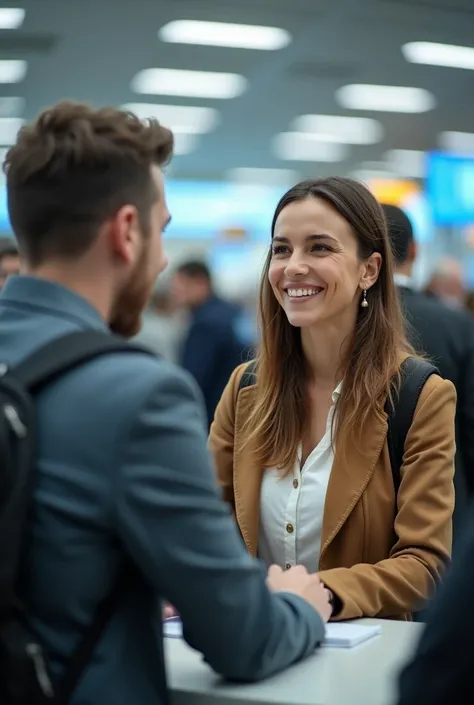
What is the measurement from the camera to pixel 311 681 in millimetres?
1529

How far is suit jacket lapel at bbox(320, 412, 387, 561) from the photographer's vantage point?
225 cm

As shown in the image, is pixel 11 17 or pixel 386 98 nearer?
pixel 11 17

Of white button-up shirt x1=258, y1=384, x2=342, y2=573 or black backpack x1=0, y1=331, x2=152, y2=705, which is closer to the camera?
black backpack x1=0, y1=331, x2=152, y2=705

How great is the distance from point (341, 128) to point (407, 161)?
10.3ft

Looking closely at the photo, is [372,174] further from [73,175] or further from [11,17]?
[73,175]

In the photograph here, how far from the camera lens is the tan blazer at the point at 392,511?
2121 millimetres

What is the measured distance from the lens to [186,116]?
1241 centimetres

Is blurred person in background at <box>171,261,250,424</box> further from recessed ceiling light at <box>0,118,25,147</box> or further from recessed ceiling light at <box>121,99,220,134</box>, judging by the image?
recessed ceiling light at <box>0,118,25,147</box>

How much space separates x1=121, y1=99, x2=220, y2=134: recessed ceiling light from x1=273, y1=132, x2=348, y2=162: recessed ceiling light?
4.22ft

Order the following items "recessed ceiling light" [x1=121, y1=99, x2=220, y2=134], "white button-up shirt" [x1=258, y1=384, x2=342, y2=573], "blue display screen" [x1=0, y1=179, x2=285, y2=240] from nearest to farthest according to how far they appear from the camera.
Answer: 1. "white button-up shirt" [x1=258, y1=384, x2=342, y2=573]
2. "recessed ceiling light" [x1=121, y1=99, x2=220, y2=134]
3. "blue display screen" [x1=0, y1=179, x2=285, y2=240]

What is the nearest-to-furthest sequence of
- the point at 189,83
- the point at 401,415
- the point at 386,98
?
the point at 401,415 → the point at 189,83 → the point at 386,98

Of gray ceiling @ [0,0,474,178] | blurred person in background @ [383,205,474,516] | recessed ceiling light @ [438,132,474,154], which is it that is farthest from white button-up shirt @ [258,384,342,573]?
recessed ceiling light @ [438,132,474,154]

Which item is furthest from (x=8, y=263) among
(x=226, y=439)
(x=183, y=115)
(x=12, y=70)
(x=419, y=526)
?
(x=183, y=115)

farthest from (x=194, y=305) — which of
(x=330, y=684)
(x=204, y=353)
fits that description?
(x=330, y=684)
